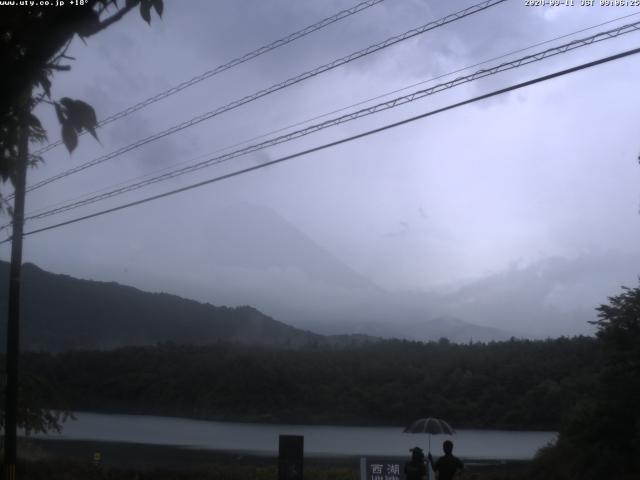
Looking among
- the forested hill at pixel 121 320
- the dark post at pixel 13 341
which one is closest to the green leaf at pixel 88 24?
the dark post at pixel 13 341

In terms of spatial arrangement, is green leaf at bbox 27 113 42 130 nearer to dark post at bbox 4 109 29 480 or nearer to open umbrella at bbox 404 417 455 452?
dark post at bbox 4 109 29 480

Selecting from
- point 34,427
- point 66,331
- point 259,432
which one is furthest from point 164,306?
point 34,427

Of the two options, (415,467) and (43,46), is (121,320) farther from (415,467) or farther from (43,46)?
(43,46)

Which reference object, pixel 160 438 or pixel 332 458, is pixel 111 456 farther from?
pixel 160 438

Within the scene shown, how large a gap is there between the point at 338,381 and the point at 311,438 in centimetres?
1792

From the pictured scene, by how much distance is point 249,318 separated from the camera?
113812 mm

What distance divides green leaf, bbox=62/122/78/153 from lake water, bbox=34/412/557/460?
29.8 meters

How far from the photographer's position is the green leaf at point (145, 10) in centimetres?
524

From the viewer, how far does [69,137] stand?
5223mm

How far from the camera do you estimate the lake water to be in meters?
39.8

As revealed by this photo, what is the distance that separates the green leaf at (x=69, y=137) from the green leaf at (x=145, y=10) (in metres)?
0.84

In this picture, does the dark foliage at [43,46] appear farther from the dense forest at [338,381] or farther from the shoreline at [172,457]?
the dense forest at [338,381]

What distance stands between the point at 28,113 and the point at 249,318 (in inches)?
4297

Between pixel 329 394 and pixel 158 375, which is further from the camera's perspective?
pixel 158 375
